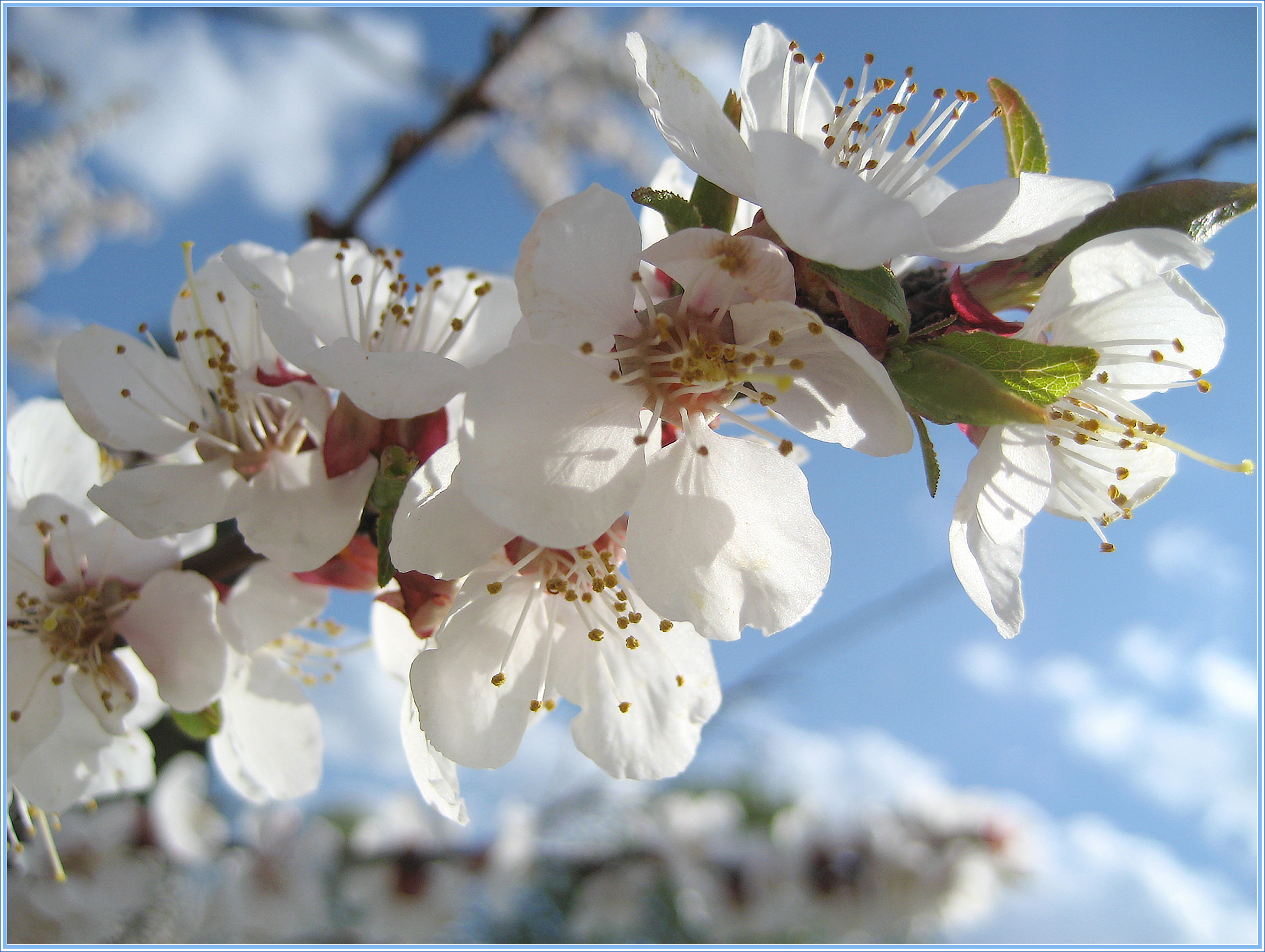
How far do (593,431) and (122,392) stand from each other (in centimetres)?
55

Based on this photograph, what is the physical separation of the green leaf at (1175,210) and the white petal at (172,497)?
766 millimetres

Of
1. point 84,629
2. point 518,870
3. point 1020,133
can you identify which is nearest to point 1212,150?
point 1020,133

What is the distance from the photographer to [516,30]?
1.77 meters

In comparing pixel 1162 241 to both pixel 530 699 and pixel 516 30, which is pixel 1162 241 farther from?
pixel 516 30

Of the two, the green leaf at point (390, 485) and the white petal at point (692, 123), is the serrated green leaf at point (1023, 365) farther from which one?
the green leaf at point (390, 485)

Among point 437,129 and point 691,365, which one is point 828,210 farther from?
point 437,129

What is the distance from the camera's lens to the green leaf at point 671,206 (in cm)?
59

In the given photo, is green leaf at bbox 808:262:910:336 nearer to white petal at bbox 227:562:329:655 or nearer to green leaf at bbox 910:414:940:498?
green leaf at bbox 910:414:940:498

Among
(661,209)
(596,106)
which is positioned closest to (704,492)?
(661,209)

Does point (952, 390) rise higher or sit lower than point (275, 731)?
higher

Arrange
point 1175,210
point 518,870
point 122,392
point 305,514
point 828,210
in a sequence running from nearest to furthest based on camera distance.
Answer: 1. point 828,210
2. point 1175,210
3. point 305,514
4. point 122,392
5. point 518,870

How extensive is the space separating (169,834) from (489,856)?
1.21 meters

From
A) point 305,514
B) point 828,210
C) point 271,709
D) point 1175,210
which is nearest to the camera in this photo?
point 828,210

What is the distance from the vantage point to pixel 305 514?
2.29ft
